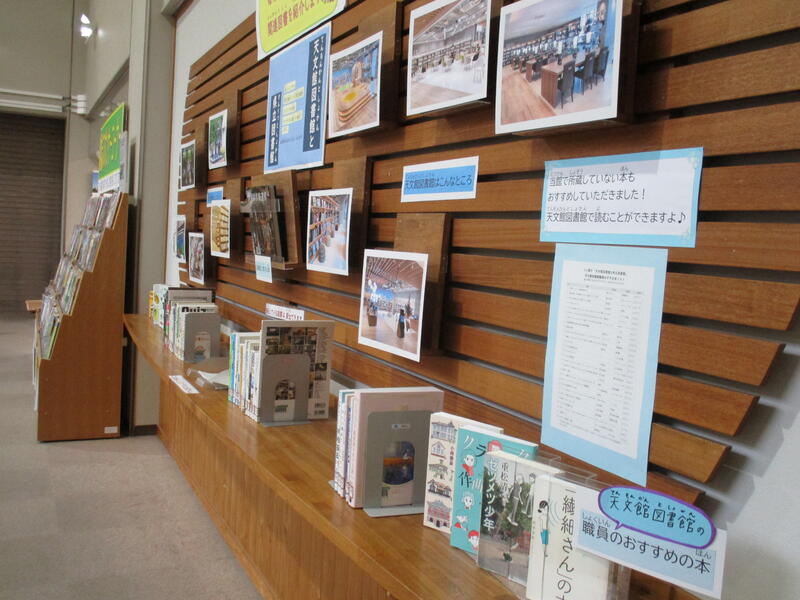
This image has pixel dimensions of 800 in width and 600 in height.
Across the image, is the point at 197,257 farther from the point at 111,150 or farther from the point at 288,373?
the point at 111,150

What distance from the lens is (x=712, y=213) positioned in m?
1.28

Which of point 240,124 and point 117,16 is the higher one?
point 117,16

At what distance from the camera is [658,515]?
1.06 metres

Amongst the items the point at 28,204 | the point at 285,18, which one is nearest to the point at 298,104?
the point at 285,18

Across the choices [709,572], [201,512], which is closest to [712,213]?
[709,572]

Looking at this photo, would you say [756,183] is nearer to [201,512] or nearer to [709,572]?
[709,572]

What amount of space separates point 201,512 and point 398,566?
9.29 feet

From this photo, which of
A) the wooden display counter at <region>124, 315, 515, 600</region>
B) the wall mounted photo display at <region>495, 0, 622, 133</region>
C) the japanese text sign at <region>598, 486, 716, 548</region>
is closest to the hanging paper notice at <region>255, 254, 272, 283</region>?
the wooden display counter at <region>124, 315, 515, 600</region>

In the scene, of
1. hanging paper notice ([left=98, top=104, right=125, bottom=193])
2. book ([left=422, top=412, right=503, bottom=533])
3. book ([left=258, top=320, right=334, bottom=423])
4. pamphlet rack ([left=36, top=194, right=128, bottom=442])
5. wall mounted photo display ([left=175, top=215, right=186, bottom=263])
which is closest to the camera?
book ([left=422, top=412, right=503, bottom=533])

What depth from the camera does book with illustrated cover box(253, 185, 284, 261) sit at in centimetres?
295

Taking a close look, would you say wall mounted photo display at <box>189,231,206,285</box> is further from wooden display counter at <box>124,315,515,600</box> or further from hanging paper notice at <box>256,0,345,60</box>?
hanging paper notice at <box>256,0,345,60</box>

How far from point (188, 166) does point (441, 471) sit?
11.4 ft

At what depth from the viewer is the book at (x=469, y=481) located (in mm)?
1410

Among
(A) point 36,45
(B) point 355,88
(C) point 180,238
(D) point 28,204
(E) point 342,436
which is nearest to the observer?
(E) point 342,436
